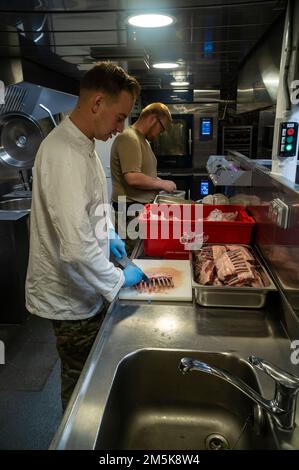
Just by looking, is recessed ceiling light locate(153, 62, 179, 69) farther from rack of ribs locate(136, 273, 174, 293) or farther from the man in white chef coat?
rack of ribs locate(136, 273, 174, 293)

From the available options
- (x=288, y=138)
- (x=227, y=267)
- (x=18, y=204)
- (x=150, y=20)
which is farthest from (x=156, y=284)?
(x=18, y=204)

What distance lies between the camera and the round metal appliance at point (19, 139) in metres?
3.02

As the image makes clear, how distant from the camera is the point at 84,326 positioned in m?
1.44

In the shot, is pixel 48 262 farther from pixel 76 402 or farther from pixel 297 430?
pixel 297 430

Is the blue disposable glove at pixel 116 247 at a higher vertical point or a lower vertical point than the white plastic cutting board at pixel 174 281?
higher

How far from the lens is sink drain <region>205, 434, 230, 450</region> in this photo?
3.10ft

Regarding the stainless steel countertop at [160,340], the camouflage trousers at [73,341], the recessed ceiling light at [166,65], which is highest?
the recessed ceiling light at [166,65]

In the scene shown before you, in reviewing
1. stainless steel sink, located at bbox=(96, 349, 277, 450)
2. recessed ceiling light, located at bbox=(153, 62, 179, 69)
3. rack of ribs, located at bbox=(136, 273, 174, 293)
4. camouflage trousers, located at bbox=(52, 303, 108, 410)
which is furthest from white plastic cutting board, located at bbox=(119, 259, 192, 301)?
recessed ceiling light, located at bbox=(153, 62, 179, 69)

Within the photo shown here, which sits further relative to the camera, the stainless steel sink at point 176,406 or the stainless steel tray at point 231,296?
the stainless steel tray at point 231,296

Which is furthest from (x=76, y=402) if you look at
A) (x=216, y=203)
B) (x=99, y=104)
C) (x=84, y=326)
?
(x=216, y=203)

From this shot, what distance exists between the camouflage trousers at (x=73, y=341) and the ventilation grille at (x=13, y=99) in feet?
7.41

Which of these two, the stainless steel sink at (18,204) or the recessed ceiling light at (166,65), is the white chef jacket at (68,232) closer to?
the stainless steel sink at (18,204)

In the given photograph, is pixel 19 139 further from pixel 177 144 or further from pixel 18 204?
pixel 177 144

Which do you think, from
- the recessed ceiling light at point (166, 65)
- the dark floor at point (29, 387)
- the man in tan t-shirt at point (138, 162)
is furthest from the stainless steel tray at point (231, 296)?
the recessed ceiling light at point (166, 65)
